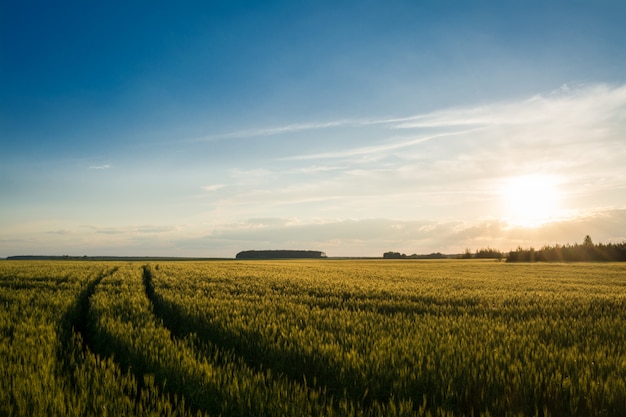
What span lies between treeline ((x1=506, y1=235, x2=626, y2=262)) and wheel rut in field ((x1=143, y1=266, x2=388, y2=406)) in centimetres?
8179

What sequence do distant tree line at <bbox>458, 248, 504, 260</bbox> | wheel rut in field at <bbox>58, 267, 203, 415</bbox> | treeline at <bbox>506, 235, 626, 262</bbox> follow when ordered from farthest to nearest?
1. distant tree line at <bbox>458, 248, 504, 260</bbox>
2. treeline at <bbox>506, 235, 626, 262</bbox>
3. wheel rut in field at <bbox>58, 267, 203, 415</bbox>

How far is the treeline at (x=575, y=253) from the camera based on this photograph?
73.2 meters

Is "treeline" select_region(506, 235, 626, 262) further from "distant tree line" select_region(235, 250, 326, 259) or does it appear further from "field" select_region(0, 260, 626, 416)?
"distant tree line" select_region(235, 250, 326, 259)

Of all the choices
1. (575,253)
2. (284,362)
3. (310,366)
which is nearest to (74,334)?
(284,362)

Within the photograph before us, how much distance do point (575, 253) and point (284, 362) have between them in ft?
281

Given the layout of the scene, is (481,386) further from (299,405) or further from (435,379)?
(299,405)

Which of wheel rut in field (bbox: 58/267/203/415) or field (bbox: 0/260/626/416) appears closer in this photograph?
field (bbox: 0/260/626/416)

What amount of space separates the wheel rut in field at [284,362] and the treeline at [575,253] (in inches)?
3220

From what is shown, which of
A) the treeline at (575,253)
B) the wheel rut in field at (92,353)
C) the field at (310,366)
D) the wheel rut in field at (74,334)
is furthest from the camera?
the treeline at (575,253)

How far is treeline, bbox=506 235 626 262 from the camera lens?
73.2 m

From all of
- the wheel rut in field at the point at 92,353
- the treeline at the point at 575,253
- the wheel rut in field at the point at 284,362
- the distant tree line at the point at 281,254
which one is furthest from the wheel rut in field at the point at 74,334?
the distant tree line at the point at 281,254

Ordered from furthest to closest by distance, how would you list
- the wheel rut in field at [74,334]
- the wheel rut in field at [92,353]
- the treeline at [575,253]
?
the treeline at [575,253]
the wheel rut in field at [74,334]
the wheel rut in field at [92,353]

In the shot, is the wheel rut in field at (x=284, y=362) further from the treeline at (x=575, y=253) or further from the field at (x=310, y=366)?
the treeline at (x=575, y=253)

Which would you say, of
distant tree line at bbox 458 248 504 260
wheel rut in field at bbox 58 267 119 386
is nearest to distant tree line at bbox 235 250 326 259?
distant tree line at bbox 458 248 504 260
